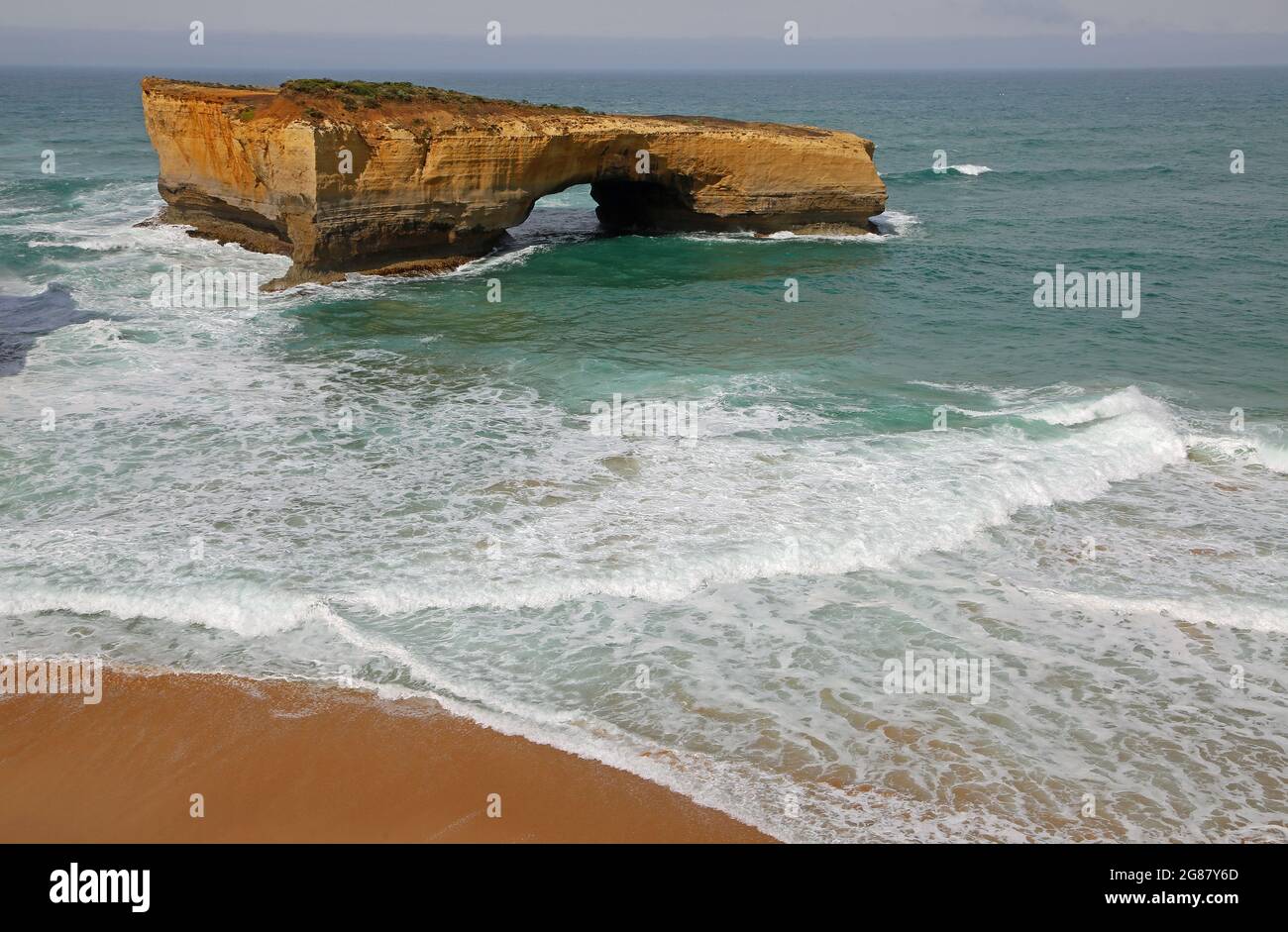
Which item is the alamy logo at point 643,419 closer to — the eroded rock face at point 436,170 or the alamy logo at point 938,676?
the alamy logo at point 938,676

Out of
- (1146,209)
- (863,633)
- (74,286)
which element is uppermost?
(1146,209)

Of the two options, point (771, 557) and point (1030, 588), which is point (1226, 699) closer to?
point (1030, 588)

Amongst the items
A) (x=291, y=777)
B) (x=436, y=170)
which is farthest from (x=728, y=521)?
(x=436, y=170)

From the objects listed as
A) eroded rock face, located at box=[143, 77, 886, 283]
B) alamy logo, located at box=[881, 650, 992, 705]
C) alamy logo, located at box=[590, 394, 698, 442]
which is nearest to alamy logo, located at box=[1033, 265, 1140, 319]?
eroded rock face, located at box=[143, 77, 886, 283]

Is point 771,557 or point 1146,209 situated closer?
point 771,557

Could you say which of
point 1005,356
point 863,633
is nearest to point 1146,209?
point 1005,356
